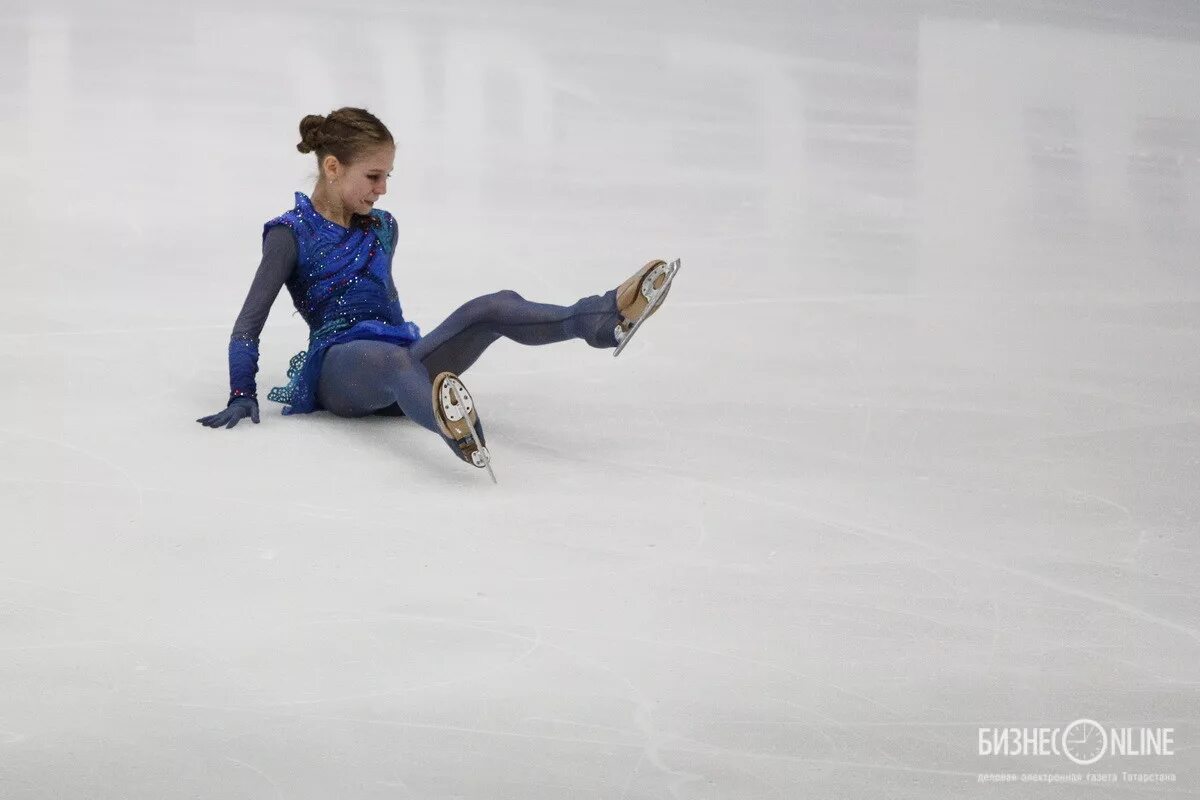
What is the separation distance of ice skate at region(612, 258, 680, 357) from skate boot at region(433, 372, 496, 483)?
0.32 meters

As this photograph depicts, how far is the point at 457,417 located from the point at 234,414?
1.80 ft

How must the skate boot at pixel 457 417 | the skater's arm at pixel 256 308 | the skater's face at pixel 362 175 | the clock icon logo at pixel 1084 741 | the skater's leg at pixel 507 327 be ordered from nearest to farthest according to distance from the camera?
the clock icon logo at pixel 1084 741, the skate boot at pixel 457 417, the skater's leg at pixel 507 327, the skater's arm at pixel 256 308, the skater's face at pixel 362 175

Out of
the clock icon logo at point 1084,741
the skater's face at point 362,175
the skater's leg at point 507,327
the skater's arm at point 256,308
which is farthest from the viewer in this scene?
the skater's face at point 362,175

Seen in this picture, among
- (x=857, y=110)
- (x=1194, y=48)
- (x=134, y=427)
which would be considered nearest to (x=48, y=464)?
(x=134, y=427)

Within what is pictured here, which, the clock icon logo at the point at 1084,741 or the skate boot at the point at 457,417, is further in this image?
the skate boot at the point at 457,417

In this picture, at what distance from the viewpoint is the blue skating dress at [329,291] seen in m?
3.54

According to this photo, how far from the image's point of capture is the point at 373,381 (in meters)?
3.41

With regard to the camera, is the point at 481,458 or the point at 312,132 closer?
the point at 481,458

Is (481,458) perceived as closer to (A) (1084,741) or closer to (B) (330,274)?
(B) (330,274)

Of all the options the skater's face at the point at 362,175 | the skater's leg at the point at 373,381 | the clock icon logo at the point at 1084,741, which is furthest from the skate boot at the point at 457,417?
the clock icon logo at the point at 1084,741

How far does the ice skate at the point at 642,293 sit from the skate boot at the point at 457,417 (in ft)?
1.05

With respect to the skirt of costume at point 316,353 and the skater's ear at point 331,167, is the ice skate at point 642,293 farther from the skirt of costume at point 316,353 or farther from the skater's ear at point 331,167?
the skater's ear at point 331,167

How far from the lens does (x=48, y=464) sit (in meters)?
3.16

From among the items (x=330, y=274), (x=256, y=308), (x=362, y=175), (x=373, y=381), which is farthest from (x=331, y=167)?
(x=373, y=381)
